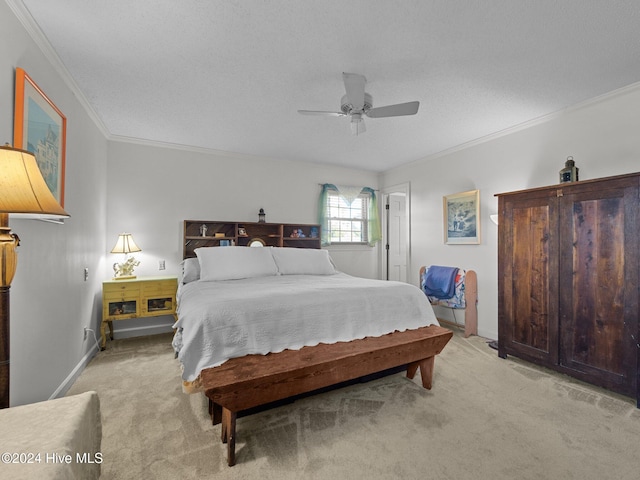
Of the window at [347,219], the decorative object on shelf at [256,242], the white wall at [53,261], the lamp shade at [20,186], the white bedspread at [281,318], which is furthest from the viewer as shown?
the window at [347,219]

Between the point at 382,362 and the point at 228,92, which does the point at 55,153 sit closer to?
the point at 228,92

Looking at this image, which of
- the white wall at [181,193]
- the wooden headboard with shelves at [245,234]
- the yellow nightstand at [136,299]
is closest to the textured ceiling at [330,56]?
the white wall at [181,193]

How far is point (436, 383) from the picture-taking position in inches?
92.9

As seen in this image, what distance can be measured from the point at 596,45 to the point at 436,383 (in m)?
2.63

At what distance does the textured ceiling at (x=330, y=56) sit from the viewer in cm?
167

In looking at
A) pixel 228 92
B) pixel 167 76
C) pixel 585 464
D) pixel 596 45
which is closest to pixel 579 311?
pixel 585 464

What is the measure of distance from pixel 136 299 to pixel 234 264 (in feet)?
4.11

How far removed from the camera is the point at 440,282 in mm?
3760

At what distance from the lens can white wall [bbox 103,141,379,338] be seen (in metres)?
3.66

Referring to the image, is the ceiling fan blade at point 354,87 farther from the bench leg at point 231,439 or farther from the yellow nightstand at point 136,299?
the yellow nightstand at point 136,299

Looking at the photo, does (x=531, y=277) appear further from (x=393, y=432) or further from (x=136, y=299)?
(x=136, y=299)

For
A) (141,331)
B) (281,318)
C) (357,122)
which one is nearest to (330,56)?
(357,122)

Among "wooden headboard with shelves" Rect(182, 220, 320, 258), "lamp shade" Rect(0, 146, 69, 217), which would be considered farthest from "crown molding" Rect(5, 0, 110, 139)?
"wooden headboard with shelves" Rect(182, 220, 320, 258)

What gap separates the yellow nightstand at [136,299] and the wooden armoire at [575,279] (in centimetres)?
366
